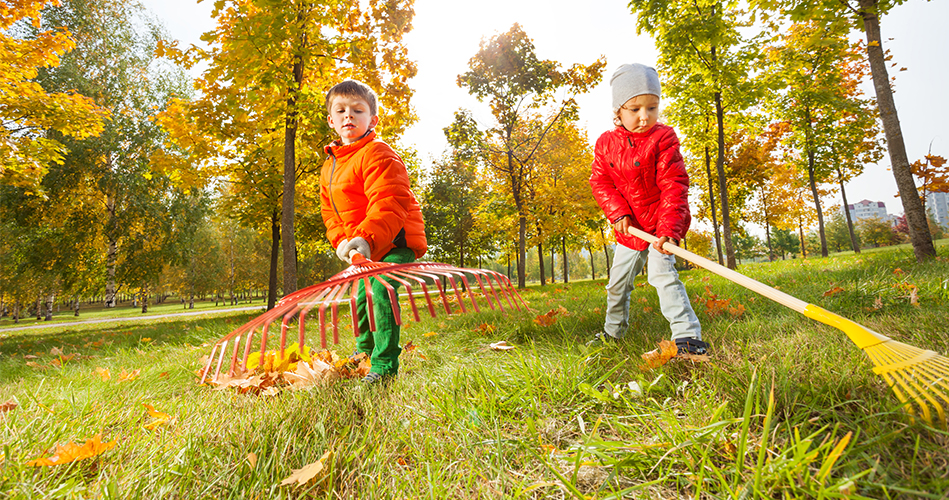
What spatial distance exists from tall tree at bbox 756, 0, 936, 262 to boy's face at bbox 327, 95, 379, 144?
7.17m

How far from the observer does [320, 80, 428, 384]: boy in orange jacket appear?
2.10 m

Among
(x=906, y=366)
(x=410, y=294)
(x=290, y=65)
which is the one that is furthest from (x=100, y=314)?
(x=906, y=366)

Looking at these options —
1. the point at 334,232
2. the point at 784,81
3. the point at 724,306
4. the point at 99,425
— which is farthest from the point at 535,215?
the point at 99,425

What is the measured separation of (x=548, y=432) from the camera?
149cm

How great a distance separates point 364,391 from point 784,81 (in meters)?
12.4

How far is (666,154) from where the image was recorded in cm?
254

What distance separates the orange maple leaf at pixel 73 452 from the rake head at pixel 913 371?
106 inches

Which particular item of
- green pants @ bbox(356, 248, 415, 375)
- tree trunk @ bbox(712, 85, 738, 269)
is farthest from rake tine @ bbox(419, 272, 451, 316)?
tree trunk @ bbox(712, 85, 738, 269)

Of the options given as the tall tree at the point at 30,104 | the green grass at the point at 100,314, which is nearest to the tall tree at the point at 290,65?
the tall tree at the point at 30,104

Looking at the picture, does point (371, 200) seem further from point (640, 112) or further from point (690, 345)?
point (690, 345)

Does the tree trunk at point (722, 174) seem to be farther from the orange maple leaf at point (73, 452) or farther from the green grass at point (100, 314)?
the green grass at point (100, 314)

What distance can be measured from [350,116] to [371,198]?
581 millimetres

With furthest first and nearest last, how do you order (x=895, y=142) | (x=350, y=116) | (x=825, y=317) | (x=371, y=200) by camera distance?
(x=895, y=142) → (x=350, y=116) → (x=371, y=200) → (x=825, y=317)

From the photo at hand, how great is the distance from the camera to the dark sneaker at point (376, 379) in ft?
7.19
